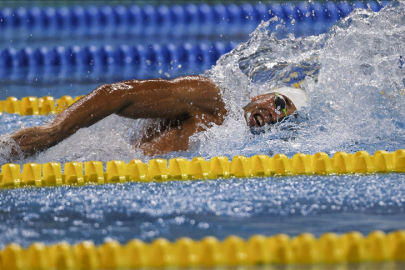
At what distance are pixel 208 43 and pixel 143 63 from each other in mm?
730

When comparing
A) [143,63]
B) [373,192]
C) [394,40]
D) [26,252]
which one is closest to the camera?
[26,252]

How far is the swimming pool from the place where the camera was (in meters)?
1.72

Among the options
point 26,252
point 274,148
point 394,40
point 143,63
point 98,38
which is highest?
point 98,38

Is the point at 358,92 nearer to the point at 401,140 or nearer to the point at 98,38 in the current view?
the point at 401,140

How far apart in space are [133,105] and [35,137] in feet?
1.60

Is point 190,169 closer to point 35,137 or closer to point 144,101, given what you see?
point 144,101

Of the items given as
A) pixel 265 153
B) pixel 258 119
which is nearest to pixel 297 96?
pixel 258 119

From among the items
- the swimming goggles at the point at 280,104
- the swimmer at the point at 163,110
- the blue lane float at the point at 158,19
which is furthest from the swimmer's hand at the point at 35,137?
the blue lane float at the point at 158,19

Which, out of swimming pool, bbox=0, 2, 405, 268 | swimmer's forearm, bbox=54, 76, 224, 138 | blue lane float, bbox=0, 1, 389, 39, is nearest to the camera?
swimming pool, bbox=0, 2, 405, 268

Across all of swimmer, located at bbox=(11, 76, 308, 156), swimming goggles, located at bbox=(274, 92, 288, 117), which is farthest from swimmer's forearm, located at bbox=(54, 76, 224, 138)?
swimming goggles, located at bbox=(274, 92, 288, 117)

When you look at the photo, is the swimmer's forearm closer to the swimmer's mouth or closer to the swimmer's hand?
the swimmer's hand

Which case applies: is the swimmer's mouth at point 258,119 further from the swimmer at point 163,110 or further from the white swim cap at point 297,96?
the white swim cap at point 297,96

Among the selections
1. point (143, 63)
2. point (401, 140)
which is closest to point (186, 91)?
point (401, 140)

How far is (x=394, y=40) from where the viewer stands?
3.47 metres
